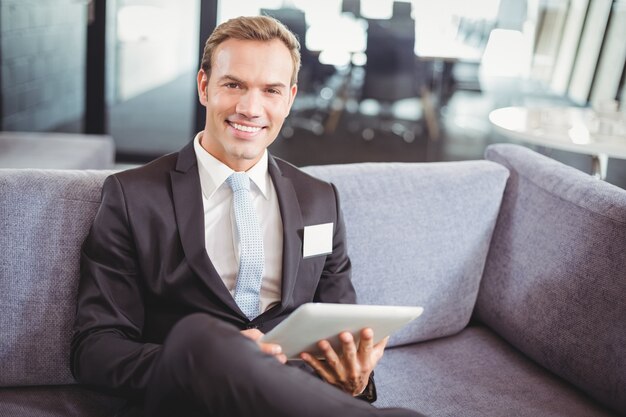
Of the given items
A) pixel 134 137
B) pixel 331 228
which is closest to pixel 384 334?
pixel 331 228

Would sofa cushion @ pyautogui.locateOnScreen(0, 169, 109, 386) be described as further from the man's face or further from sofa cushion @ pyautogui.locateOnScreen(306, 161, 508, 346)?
sofa cushion @ pyautogui.locateOnScreen(306, 161, 508, 346)

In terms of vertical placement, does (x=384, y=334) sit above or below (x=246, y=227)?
below

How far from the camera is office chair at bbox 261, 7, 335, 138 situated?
5348 mm

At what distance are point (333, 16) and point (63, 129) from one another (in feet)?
7.54

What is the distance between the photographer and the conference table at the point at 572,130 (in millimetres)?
2928

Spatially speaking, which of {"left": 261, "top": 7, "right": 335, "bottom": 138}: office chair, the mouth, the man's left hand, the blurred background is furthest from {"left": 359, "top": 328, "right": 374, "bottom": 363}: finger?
{"left": 261, "top": 7, "right": 335, "bottom": 138}: office chair

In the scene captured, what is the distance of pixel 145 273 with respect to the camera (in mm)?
1617

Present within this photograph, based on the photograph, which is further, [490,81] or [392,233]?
[490,81]

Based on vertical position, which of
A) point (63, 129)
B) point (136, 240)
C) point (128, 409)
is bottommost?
point (63, 129)

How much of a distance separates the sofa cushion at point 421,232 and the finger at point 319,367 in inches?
19.3

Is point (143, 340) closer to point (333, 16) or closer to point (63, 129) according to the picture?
point (333, 16)

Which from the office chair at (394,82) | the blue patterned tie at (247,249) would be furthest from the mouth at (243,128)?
the office chair at (394,82)

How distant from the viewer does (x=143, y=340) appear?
1.67 m

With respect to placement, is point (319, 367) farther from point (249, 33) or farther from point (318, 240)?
point (249, 33)
